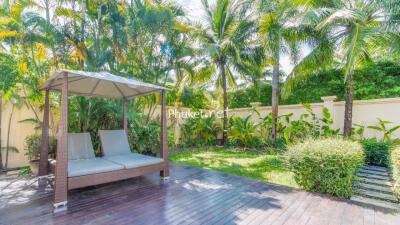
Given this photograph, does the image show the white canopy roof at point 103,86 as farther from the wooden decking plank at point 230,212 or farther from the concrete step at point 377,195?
the concrete step at point 377,195

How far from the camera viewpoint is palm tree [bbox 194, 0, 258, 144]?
10242 mm

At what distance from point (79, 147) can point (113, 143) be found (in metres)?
0.88

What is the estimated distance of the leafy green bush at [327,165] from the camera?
444 cm

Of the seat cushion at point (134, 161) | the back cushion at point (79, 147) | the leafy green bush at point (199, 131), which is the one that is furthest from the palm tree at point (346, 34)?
the back cushion at point (79, 147)

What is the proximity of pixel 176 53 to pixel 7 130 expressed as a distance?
595 cm

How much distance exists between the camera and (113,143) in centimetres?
620

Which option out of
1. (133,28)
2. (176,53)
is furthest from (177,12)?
(133,28)

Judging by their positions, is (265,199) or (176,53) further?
(176,53)

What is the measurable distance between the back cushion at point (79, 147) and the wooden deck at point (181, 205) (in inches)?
38.9

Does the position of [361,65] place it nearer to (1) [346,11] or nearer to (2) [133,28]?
(1) [346,11]

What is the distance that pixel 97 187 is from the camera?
4914 millimetres

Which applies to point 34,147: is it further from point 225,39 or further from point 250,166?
point 225,39

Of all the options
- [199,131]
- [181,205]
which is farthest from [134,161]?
[199,131]

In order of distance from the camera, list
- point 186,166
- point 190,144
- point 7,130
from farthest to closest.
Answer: point 190,144
point 186,166
point 7,130
